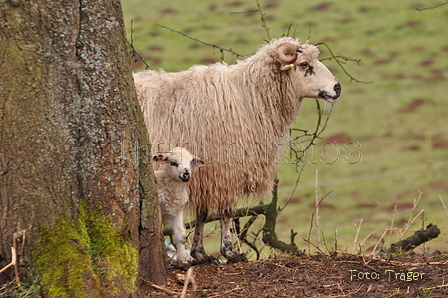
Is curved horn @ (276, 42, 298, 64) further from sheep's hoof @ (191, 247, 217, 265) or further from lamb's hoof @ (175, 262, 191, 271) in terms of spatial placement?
lamb's hoof @ (175, 262, 191, 271)

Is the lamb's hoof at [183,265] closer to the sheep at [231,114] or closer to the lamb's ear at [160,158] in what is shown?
the sheep at [231,114]

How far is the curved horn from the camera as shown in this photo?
6.55 m

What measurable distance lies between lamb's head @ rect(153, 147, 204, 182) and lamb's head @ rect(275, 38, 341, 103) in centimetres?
182

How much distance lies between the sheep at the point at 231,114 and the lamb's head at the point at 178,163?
711 mm

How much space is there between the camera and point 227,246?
6.35 meters

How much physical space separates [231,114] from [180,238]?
160 centimetres

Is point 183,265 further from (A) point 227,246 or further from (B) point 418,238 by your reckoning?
(B) point 418,238

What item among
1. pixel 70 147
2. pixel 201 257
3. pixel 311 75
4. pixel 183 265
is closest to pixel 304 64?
pixel 311 75

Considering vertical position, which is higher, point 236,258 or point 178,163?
point 178,163

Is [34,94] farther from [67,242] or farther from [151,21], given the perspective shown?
[151,21]

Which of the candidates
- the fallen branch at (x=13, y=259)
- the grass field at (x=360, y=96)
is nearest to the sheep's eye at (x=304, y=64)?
the fallen branch at (x=13, y=259)

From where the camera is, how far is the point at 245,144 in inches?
252

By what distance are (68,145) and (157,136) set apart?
2.05m

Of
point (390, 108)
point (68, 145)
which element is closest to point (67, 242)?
point (68, 145)
